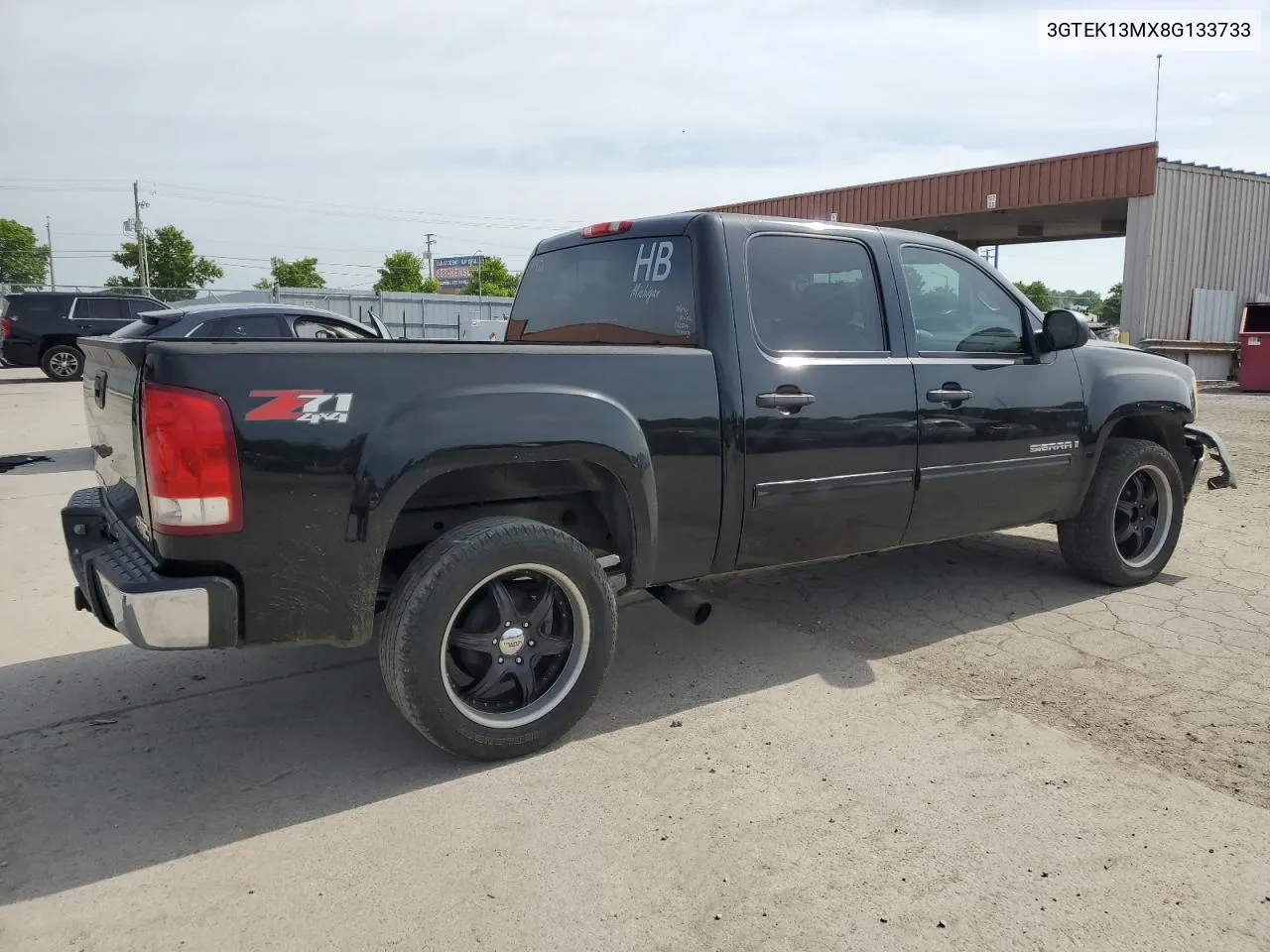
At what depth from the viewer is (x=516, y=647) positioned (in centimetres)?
325

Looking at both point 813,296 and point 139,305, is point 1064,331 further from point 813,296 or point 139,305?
point 139,305

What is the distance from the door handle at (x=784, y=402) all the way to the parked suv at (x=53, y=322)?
17.3 metres

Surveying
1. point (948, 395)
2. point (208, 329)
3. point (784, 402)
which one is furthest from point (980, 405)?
point (208, 329)

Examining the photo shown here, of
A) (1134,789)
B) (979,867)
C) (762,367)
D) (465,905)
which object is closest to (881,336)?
(762,367)

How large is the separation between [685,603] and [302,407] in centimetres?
166

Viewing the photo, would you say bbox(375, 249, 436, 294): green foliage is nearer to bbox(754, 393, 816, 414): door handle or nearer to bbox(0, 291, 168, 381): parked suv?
bbox(0, 291, 168, 381): parked suv

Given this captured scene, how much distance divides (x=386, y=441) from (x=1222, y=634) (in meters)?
3.98

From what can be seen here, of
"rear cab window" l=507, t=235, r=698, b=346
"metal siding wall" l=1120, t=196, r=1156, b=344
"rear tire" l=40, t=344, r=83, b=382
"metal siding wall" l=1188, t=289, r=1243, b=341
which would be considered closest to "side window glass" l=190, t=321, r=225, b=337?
"rear cab window" l=507, t=235, r=698, b=346

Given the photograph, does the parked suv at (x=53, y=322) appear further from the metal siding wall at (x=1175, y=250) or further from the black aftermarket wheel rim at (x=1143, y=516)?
the metal siding wall at (x=1175, y=250)

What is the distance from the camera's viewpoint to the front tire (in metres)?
2.98

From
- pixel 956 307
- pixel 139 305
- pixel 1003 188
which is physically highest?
pixel 1003 188

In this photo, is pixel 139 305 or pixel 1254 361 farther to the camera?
pixel 1254 361

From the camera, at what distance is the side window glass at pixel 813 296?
3.83 metres

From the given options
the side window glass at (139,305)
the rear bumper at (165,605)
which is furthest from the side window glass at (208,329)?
the side window glass at (139,305)
